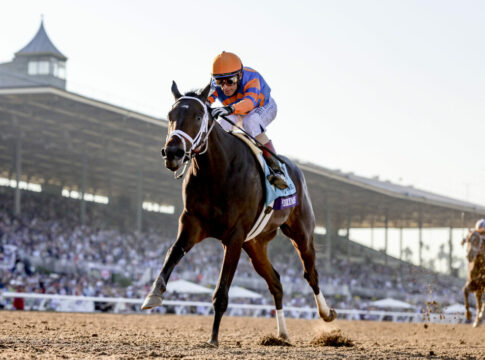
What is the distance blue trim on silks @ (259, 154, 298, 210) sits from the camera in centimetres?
728

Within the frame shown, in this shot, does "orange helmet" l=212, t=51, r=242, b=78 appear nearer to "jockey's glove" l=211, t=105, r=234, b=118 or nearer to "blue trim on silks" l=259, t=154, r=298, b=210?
"jockey's glove" l=211, t=105, r=234, b=118

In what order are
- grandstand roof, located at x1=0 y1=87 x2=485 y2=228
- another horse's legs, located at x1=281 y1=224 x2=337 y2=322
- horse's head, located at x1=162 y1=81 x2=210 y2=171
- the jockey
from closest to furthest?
horse's head, located at x1=162 y1=81 x2=210 y2=171 < the jockey < another horse's legs, located at x1=281 y1=224 x2=337 y2=322 < grandstand roof, located at x1=0 y1=87 x2=485 y2=228

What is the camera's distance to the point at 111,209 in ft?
147

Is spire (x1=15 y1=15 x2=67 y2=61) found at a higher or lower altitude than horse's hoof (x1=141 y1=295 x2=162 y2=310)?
higher

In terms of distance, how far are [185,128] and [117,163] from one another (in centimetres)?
3493

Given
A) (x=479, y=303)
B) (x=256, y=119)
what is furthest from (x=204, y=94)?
(x=479, y=303)

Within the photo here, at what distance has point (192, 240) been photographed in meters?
6.59

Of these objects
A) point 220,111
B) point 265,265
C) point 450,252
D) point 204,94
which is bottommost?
point 265,265

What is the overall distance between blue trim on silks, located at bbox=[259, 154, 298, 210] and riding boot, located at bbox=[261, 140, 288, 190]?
5cm

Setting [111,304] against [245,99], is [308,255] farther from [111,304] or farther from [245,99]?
[111,304]

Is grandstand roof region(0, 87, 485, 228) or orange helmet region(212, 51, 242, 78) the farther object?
grandstand roof region(0, 87, 485, 228)

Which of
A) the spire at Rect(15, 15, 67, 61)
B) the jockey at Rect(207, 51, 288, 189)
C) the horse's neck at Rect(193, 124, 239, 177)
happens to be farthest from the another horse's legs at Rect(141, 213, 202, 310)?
the spire at Rect(15, 15, 67, 61)

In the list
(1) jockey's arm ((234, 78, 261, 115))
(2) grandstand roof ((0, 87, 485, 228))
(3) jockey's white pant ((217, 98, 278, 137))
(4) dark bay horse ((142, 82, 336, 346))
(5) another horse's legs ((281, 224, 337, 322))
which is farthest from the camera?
(2) grandstand roof ((0, 87, 485, 228))

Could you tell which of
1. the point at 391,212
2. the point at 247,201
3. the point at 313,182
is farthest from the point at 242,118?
the point at 391,212
